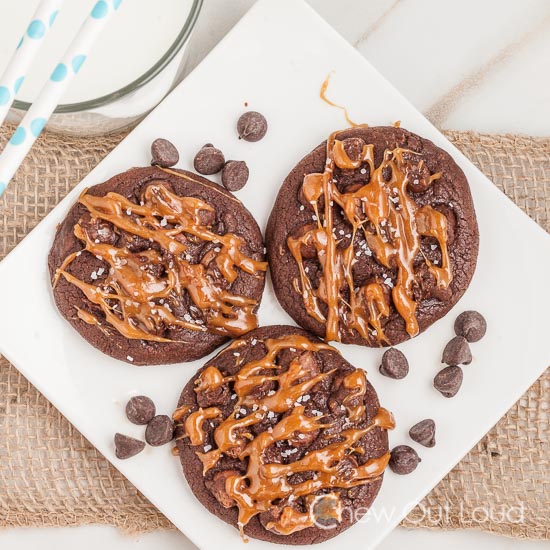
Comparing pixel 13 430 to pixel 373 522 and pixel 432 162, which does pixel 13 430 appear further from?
pixel 432 162

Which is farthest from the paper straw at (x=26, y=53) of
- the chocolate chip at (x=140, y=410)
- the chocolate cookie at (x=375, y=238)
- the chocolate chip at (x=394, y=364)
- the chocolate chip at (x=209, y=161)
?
the chocolate chip at (x=394, y=364)

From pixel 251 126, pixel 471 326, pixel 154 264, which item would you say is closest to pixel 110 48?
pixel 251 126

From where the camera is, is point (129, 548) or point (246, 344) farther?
point (129, 548)

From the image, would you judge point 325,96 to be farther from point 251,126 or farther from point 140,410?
point 140,410

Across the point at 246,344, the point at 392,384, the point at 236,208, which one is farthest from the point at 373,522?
the point at 236,208

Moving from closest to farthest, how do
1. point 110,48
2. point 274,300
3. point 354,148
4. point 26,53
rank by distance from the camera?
1. point 26,53
2. point 110,48
3. point 354,148
4. point 274,300

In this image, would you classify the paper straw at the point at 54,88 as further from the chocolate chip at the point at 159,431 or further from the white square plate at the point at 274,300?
the chocolate chip at the point at 159,431

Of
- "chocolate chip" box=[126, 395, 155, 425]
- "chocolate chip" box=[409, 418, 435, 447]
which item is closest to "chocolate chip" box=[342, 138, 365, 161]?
"chocolate chip" box=[409, 418, 435, 447]
